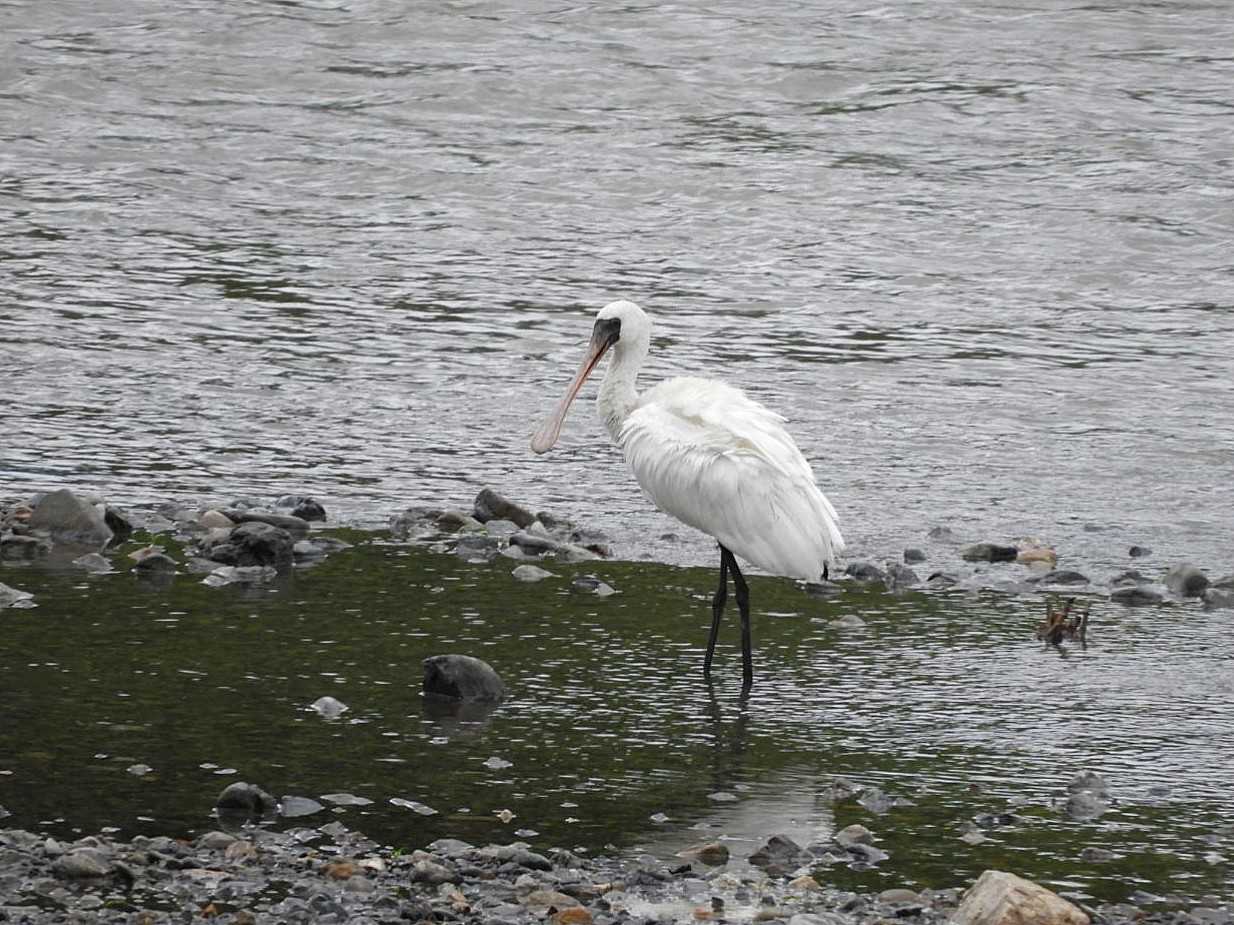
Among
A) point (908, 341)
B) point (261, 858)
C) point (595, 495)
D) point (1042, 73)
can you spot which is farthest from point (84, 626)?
point (1042, 73)

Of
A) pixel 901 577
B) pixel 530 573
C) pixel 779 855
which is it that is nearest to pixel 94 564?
pixel 530 573

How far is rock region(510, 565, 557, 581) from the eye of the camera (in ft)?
29.7

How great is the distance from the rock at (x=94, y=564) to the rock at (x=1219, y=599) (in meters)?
4.51

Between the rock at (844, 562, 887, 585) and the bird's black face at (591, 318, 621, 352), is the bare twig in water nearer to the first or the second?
the rock at (844, 562, 887, 585)

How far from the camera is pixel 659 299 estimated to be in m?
16.0

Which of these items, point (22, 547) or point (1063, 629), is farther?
point (22, 547)

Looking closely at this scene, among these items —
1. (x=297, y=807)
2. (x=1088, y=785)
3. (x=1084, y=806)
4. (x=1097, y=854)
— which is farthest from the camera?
(x=1088, y=785)

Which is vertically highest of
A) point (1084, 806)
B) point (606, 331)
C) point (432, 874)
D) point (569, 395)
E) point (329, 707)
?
point (606, 331)

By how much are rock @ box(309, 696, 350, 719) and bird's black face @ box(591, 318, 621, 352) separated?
276cm

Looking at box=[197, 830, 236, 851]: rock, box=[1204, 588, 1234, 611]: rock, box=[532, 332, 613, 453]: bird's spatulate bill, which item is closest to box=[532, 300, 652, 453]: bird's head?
box=[532, 332, 613, 453]: bird's spatulate bill

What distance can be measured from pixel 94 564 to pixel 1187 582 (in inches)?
178

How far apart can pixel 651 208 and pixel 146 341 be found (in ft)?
20.3

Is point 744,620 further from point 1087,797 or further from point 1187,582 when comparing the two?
point 1187,582

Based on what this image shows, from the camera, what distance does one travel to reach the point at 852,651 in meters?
8.20
